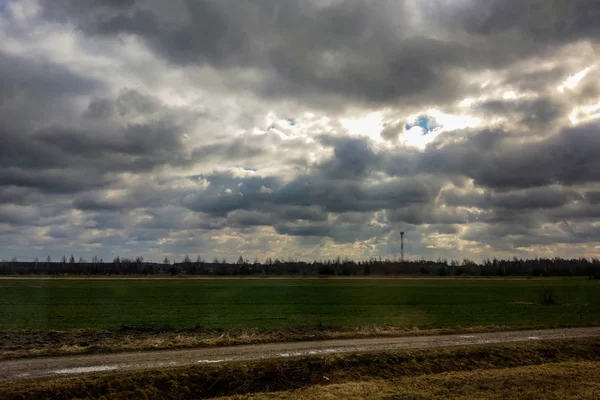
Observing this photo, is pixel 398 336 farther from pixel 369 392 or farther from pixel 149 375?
pixel 149 375

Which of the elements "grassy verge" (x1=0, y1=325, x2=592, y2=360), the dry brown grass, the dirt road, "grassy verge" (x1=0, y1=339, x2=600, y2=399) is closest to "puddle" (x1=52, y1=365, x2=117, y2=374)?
the dirt road

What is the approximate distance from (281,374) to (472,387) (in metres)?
6.76

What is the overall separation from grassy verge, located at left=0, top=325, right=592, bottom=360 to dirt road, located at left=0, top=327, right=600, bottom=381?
1.07 metres

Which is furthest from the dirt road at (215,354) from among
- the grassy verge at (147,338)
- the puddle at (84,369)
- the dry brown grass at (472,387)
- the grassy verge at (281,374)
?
the dry brown grass at (472,387)

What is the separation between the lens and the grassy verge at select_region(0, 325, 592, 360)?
21.1 metres

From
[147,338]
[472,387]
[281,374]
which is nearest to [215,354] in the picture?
[281,374]

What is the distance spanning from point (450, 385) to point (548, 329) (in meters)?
19.1

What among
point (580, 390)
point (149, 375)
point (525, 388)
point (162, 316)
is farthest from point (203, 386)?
point (162, 316)

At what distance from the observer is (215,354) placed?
20.0m

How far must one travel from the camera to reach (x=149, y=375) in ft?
51.2

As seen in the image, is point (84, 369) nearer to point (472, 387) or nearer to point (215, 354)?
point (215, 354)

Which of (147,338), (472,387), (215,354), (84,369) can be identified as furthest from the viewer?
(147,338)

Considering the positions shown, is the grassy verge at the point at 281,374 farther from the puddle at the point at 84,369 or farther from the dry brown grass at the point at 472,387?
the puddle at the point at 84,369

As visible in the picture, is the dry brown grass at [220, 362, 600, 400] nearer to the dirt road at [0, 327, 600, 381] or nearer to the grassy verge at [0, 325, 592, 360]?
the dirt road at [0, 327, 600, 381]
